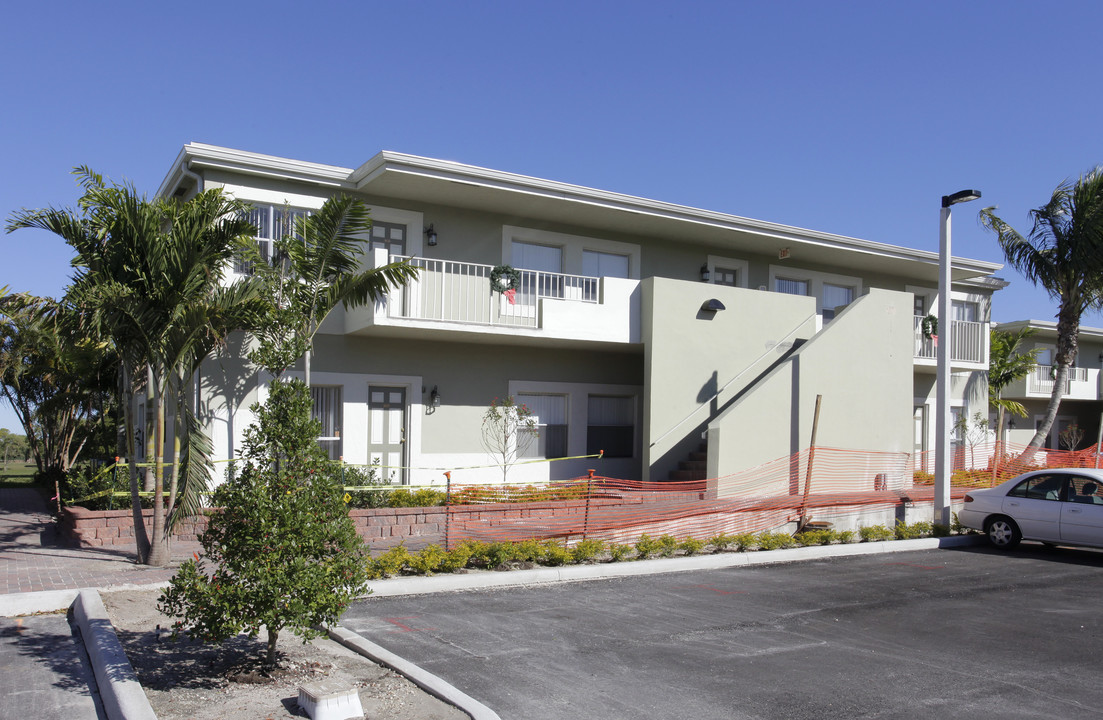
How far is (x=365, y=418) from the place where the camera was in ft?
50.6

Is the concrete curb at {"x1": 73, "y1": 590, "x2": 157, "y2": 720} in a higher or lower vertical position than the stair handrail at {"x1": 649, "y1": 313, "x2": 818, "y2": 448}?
lower

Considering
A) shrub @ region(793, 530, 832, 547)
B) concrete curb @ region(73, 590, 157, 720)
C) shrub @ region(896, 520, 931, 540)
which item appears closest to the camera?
concrete curb @ region(73, 590, 157, 720)

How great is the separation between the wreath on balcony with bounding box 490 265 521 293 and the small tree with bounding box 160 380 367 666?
9.49 metres

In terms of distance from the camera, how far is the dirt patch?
5441mm

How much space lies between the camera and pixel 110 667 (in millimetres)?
5988

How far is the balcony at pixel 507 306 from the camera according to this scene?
14.4 m

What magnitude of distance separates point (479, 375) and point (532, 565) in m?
6.46

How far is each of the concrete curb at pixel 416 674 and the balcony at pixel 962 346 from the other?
58.4 ft

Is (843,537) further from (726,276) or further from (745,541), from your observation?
(726,276)

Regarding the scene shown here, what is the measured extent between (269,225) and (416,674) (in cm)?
1031

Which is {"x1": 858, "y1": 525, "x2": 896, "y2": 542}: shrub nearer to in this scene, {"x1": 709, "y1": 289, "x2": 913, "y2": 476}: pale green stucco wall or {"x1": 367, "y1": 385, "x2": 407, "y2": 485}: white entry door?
{"x1": 709, "y1": 289, "x2": 913, "y2": 476}: pale green stucco wall

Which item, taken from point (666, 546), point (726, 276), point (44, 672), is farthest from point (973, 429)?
point (44, 672)

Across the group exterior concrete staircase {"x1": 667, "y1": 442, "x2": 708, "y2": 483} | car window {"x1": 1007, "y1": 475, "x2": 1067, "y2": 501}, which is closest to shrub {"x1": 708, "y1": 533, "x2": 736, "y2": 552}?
exterior concrete staircase {"x1": 667, "y1": 442, "x2": 708, "y2": 483}

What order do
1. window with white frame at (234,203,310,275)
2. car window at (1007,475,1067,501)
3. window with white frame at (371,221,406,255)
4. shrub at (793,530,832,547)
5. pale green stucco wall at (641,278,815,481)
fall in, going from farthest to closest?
pale green stucco wall at (641,278,815,481) < window with white frame at (371,221,406,255) < window with white frame at (234,203,310,275) < shrub at (793,530,832,547) < car window at (1007,475,1067,501)
